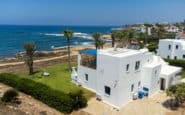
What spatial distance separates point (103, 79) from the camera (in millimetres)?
22828

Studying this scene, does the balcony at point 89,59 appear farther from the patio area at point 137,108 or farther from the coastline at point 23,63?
the coastline at point 23,63

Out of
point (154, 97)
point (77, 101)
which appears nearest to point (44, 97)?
point (77, 101)

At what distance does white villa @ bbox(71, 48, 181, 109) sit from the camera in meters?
21.5

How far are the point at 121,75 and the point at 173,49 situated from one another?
81.5 ft

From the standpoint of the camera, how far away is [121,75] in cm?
2125

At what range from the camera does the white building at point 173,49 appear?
1625 inches

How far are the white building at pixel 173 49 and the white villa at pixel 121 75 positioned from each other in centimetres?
1497

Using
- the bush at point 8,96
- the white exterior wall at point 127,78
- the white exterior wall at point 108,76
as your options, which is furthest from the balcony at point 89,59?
the bush at point 8,96

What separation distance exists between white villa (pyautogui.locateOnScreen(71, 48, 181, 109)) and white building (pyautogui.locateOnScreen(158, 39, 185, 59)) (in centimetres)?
1497

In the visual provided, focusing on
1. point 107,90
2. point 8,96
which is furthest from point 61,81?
point 107,90

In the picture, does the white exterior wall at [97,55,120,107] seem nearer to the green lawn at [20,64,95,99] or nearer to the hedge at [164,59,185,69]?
the green lawn at [20,64,95,99]

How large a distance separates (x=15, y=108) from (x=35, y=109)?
2.07 m

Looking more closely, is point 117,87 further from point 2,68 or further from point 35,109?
point 2,68

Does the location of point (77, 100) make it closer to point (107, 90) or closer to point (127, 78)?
point (107, 90)
